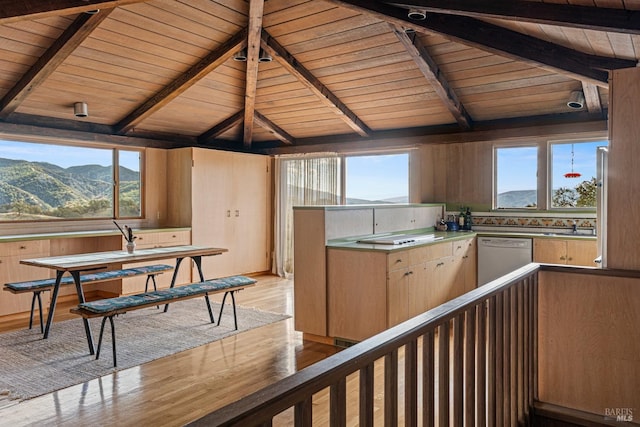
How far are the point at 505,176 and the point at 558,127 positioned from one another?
0.86 metres

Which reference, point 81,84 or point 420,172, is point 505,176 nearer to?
point 420,172

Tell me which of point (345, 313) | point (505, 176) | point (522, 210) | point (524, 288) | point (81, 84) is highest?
point (81, 84)

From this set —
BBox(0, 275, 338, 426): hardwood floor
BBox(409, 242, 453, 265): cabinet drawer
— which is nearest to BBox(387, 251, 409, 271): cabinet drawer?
BBox(409, 242, 453, 265): cabinet drawer

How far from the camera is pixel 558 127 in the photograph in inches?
220

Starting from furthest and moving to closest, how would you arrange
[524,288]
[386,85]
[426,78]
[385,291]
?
[386,85], [426,78], [385,291], [524,288]

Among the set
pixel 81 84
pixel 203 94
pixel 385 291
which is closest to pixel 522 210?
pixel 385 291

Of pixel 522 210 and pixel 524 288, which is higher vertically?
pixel 522 210

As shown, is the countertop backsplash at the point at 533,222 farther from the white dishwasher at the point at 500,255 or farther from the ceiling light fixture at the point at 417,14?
the ceiling light fixture at the point at 417,14

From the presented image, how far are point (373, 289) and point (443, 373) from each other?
2.26 meters

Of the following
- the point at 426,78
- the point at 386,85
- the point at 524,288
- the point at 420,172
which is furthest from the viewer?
the point at 420,172

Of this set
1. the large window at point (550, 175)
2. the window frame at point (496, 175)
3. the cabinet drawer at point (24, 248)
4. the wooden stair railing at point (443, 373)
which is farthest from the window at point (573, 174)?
the cabinet drawer at point (24, 248)

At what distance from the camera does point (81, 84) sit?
533cm

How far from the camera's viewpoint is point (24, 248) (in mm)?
5164

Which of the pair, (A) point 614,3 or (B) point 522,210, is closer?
(A) point 614,3
